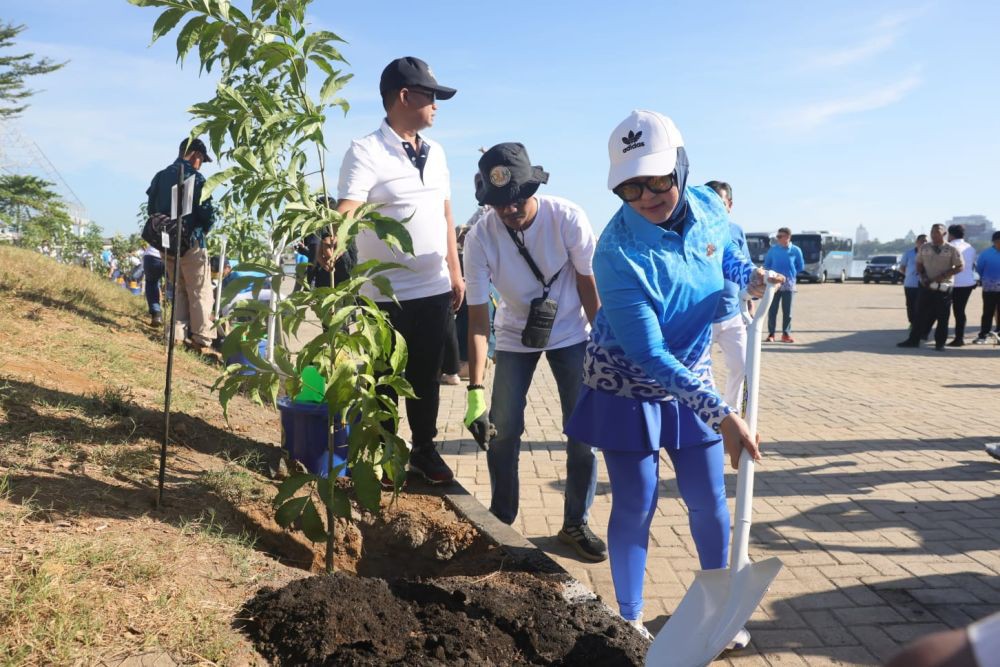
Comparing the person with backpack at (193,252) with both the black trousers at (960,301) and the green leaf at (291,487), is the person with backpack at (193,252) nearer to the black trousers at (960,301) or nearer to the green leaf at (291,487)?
the green leaf at (291,487)

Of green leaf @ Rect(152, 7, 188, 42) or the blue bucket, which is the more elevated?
green leaf @ Rect(152, 7, 188, 42)

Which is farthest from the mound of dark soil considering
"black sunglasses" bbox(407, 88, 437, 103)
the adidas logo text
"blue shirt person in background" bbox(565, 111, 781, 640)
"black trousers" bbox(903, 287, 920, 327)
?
"black trousers" bbox(903, 287, 920, 327)

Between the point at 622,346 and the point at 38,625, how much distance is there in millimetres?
1938

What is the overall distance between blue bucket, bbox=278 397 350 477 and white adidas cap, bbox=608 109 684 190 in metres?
2.25

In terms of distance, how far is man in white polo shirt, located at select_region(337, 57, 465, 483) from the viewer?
3.93 metres

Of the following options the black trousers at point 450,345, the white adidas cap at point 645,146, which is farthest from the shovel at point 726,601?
the black trousers at point 450,345

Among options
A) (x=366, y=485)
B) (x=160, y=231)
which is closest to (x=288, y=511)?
(x=366, y=485)

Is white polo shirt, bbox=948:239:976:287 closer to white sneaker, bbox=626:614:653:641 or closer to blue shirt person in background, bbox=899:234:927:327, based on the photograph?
blue shirt person in background, bbox=899:234:927:327

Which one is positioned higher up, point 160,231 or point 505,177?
point 505,177

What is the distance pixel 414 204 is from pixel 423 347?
2.54 feet

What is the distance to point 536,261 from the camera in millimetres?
3840

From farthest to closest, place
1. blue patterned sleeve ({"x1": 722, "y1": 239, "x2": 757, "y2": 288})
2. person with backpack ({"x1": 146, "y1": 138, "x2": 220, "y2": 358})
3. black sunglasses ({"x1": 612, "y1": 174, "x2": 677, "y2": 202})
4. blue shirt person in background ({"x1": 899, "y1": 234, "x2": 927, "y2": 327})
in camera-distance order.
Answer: blue shirt person in background ({"x1": 899, "y1": 234, "x2": 927, "y2": 327}), person with backpack ({"x1": 146, "y1": 138, "x2": 220, "y2": 358}), blue patterned sleeve ({"x1": 722, "y1": 239, "x2": 757, "y2": 288}), black sunglasses ({"x1": 612, "y1": 174, "x2": 677, "y2": 202})

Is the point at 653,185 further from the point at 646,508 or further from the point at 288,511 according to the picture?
the point at 288,511

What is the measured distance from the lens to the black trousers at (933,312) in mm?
13367
